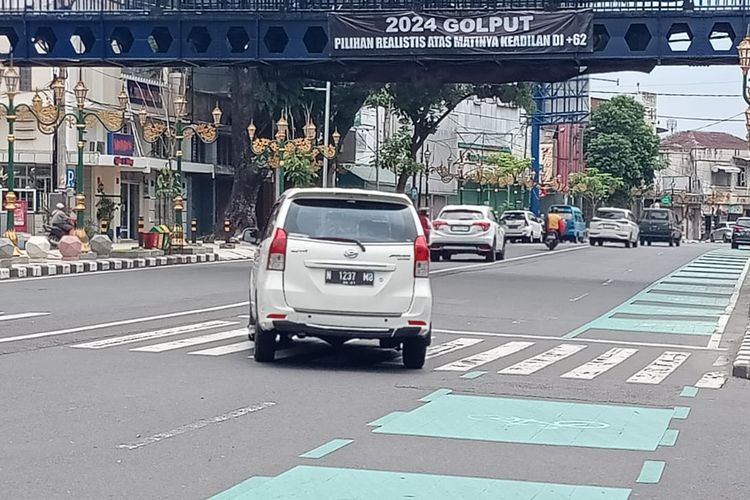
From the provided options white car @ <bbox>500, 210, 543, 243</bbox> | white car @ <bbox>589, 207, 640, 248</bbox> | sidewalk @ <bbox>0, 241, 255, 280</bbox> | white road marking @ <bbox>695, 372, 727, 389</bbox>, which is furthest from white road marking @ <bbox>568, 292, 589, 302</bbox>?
white car @ <bbox>500, 210, 543, 243</bbox>

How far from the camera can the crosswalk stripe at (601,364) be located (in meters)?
13.3

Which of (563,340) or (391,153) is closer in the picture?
(563,340)

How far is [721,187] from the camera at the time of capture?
102062mm

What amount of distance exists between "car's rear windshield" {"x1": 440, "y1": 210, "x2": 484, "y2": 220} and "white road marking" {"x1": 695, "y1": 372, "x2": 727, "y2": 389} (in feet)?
75.7

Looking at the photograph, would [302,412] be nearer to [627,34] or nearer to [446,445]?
[446,445]

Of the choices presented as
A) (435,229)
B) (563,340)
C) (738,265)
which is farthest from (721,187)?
(563,340)

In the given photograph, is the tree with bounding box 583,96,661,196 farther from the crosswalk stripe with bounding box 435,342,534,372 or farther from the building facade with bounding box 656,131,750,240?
the crosswalk stripe with bounding box 435,342,534,372

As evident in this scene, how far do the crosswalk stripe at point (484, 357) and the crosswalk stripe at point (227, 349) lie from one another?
251 centimetres

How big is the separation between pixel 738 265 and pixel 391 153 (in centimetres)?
2219

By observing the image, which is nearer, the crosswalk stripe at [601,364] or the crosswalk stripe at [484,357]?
A: the crosswalk stripe at [601,364]

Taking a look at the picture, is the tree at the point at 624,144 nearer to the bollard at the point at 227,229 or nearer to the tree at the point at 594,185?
the tree at the point at 594,185

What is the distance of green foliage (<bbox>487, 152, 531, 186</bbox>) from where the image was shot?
73.6m

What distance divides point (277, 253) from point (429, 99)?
141 feet

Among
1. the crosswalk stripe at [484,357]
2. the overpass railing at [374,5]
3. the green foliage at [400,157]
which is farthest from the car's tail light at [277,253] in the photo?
the green foliage at [400,157]
